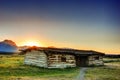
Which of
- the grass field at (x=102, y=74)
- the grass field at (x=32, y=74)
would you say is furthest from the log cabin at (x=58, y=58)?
the grass field at (x=102, y=74)

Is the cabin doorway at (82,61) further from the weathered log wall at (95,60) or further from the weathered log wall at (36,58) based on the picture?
the weathered log wall at (36,58)

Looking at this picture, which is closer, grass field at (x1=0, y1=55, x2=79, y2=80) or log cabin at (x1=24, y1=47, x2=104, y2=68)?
grass field at (x1=0, y1=55, x2=79, y2=80)

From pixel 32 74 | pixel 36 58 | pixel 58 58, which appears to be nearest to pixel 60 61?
pixel 58 58

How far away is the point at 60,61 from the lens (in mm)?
52250

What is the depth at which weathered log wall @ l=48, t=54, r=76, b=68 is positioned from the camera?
50.5m

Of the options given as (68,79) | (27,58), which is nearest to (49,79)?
(68,79)

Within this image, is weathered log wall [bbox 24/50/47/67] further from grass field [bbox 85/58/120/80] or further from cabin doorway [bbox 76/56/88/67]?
cabin doorway [bbox 76/56/88/67]

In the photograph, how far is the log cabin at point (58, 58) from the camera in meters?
50.7

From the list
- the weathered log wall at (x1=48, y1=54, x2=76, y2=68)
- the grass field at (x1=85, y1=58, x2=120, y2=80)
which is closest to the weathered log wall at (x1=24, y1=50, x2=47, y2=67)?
the weathered log wall at (x1=48, y1=54, x2=76, y2=68)

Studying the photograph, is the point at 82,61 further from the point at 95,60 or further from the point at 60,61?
the point at 60,61

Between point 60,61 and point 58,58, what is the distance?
2.55 ft

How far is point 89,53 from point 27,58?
1422cm

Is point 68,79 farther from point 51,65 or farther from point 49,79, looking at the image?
point 51,65

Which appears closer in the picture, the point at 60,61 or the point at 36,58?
the point at 60,61
